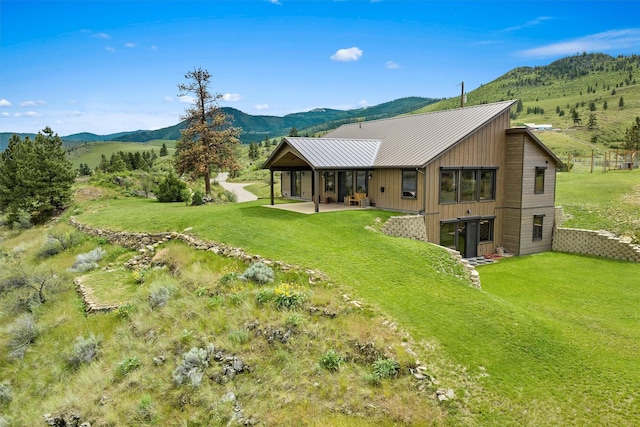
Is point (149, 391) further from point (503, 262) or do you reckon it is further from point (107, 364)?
point (503, 262)

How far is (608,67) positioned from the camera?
11550cm

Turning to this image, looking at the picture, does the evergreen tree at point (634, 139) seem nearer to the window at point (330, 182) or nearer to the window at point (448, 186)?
the window at point (448, 186)

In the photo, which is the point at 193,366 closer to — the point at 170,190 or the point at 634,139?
the point at 170,190

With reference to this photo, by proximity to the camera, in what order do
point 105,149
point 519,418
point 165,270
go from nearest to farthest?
point 519,418
point 165,270
point 105,149

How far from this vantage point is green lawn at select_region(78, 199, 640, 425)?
6699 mm

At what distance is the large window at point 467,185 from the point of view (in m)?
17.8

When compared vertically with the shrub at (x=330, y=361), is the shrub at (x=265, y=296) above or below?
above

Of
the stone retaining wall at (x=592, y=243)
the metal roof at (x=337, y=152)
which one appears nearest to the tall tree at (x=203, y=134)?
the metal roof at (x=337, y=152)

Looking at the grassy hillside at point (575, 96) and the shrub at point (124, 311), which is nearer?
the shrub at point (124, 311)

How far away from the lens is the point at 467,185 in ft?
60.6

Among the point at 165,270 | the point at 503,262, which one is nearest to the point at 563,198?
the point at 503,262

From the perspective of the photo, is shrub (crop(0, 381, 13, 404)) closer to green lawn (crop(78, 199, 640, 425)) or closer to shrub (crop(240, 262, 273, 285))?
shrub (crop(240, 262, 273, 285))

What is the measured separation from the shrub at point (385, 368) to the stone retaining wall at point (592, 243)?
1652 centimetres

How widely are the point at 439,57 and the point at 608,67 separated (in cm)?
10100
